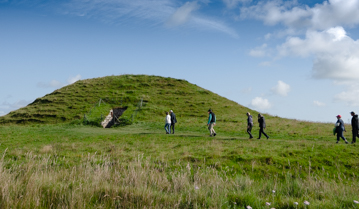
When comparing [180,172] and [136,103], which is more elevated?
[136,103]

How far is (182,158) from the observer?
14.7 m

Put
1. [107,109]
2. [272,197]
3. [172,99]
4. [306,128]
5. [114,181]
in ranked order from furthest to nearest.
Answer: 1. [172,99]
2. [107,109]
3. [306,128]
4. [114,181]
5. [272,197]

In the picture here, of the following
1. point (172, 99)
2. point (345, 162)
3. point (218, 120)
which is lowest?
point (345, 162)

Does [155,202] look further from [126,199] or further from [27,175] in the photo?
[27,175]

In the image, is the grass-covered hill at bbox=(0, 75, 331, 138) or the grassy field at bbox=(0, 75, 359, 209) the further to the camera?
the grass-covered hill at bbox=(0, 75, 331, 138)

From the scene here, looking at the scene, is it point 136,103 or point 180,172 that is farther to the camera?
point 136,103

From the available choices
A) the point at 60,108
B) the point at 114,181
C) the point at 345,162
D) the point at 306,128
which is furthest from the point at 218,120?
the point at 114,181

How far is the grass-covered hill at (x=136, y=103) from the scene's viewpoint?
47609 mm

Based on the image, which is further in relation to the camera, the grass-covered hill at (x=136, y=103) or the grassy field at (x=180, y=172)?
the grass-covered hill at (x=136, y=103)

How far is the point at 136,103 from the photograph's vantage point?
54.5m

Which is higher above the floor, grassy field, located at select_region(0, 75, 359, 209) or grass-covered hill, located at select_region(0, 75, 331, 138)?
grass-covered hill, located at select_region(0, 75, 331, 138)

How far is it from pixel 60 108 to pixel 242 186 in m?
54.2

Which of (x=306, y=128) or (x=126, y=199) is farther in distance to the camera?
(x=306, y=128)

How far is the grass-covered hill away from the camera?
47.6 metres
